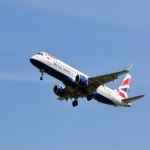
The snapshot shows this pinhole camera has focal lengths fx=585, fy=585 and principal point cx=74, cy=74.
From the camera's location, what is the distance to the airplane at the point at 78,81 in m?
92.9

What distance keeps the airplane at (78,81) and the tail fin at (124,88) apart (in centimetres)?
413

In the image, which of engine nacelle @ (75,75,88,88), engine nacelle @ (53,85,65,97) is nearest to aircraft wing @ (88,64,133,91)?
engine nacelle @ (75,75,88,88)

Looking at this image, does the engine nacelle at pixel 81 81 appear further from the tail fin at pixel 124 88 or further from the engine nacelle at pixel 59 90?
the tail fin at pixel 124 88

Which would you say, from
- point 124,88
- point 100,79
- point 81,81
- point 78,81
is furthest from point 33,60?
point 124,88

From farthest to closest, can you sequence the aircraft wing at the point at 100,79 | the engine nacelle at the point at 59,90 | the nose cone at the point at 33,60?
1. the engine nacelle at the point at 59,90
2. the nose cone at the point at 33,60
3. the aircraft wing at the point at 100,79

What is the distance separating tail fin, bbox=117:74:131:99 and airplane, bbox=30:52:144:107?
4127 millimetres

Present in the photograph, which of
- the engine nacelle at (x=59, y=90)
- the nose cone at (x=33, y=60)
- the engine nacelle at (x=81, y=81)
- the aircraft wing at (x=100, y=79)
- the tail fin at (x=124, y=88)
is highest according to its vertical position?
the tail fin at (x=124, y=88)

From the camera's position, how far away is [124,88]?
109125 millimetres

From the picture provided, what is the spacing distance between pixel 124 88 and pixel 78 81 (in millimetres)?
17876

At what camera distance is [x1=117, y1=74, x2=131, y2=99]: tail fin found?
10606 cm

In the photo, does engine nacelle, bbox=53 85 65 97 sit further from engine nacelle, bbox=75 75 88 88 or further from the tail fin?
the tail fin

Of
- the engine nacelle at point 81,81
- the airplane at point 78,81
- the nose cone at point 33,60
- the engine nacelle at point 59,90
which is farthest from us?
the engine nacelle at point 59,90

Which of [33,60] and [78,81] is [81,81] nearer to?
[78,81]

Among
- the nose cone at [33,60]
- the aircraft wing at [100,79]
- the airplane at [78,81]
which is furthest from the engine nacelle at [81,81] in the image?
the nose cone at [33,60]
